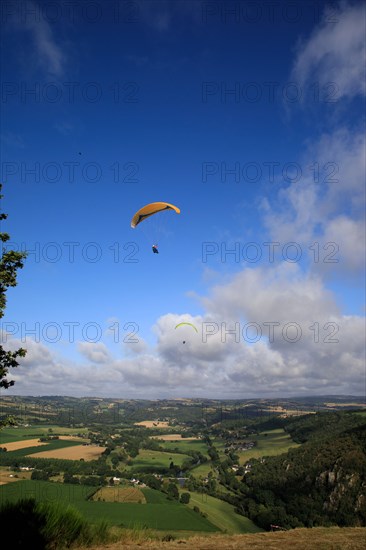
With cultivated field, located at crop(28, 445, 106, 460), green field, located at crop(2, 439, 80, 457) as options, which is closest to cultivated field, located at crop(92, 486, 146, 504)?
cultivated field, located at crop(28, 445, 106, 460)

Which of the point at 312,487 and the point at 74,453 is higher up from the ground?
the point at 312,487

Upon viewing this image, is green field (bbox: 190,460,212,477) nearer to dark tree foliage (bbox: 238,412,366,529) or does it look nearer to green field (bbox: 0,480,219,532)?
dark tree foliage (bbox: 238,412,366,529)

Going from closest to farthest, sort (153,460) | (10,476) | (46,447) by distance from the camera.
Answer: (10,476), (46,447), (153,460)

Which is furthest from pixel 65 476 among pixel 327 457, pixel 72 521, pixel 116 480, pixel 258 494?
pixel 72 521

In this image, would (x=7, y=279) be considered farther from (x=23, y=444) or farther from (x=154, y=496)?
(x=23, y=444)

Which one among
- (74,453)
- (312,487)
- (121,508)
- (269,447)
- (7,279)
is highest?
(7,279)

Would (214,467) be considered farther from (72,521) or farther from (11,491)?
(72,521)

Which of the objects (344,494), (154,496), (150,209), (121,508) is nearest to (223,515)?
(154,496)

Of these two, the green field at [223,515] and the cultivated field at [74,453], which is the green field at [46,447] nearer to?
the cultivated field at [74,453]
